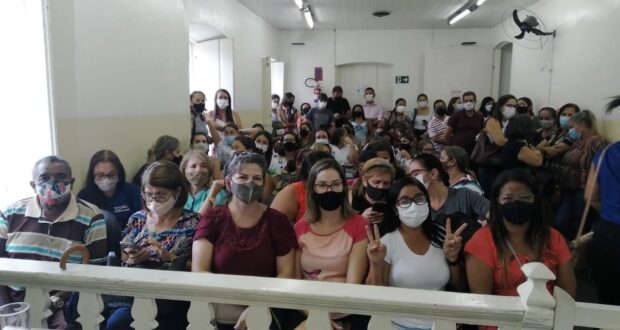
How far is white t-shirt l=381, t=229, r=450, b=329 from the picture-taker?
6.83 feet

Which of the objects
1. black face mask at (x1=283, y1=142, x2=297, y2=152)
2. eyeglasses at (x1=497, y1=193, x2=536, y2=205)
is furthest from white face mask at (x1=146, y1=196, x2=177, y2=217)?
black face mask at (x1=283, y1=142, x2=297, y2=152)

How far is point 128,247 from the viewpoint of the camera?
→ 212 centimetres

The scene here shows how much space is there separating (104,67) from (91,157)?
812 millimetres

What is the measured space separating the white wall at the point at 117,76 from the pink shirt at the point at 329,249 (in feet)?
7.39

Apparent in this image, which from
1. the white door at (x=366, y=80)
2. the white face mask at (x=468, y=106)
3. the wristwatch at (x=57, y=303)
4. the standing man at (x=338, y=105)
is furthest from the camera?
the white door at (x=366, y=80)

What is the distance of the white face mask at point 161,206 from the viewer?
7.80ft

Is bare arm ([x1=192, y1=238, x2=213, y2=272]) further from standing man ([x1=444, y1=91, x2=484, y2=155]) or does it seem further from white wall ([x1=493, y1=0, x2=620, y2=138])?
standing man ([x1=444, y1=91, x2=484, y2=155])

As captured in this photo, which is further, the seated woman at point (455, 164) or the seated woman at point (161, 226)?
the seated woman at point (455, 164)

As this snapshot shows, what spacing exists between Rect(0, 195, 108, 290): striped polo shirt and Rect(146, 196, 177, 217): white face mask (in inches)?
11.3

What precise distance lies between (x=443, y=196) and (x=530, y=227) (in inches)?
32.8

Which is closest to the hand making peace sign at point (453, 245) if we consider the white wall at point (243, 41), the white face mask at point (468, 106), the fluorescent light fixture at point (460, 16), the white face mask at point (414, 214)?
the white face mask at point (414, 214)

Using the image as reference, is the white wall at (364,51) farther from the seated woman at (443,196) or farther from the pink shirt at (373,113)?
the seated woman at (443,196)

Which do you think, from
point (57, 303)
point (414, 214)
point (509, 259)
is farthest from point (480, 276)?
point (57, 303)

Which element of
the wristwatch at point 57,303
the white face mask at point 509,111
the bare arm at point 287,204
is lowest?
the wristwatch at point 57,303
